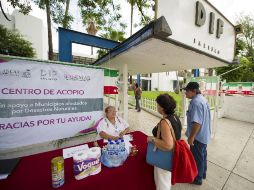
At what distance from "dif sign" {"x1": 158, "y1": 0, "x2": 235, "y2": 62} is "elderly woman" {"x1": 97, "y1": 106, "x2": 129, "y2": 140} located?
151 centimetres

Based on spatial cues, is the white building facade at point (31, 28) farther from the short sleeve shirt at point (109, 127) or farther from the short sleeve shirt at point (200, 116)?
the short sleeve shirt at point (200, 116)

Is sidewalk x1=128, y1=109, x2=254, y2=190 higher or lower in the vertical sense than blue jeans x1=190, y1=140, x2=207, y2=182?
lower

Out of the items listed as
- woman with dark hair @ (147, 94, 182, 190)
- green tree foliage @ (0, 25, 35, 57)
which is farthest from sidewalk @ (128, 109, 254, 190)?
green tree foliage @ (0, 25, 35, 57)

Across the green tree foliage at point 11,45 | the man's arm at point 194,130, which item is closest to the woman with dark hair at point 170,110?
the man's arm at point 194,130

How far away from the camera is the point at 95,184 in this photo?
1323 mm

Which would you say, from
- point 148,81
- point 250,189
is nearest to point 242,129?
point 250,189

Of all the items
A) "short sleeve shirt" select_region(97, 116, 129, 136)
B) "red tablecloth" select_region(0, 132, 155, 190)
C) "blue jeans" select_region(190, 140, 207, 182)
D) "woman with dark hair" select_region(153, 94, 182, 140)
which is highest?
"woman with dark hair" select_region(153, 94, 182, 140)

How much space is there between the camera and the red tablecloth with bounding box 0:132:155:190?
1.26m

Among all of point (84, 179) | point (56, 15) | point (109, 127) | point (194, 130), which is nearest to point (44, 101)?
point (109, 127)

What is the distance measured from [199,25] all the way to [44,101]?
8.96 ft

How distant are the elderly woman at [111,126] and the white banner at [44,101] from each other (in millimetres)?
592

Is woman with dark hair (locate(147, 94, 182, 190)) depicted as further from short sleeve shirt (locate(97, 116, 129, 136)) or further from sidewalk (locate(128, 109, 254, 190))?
sidewalk (locate(128, 109, 254, 190))

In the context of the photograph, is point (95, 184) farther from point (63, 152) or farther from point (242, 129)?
point (242, 129)

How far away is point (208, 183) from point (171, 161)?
1.65 meters
